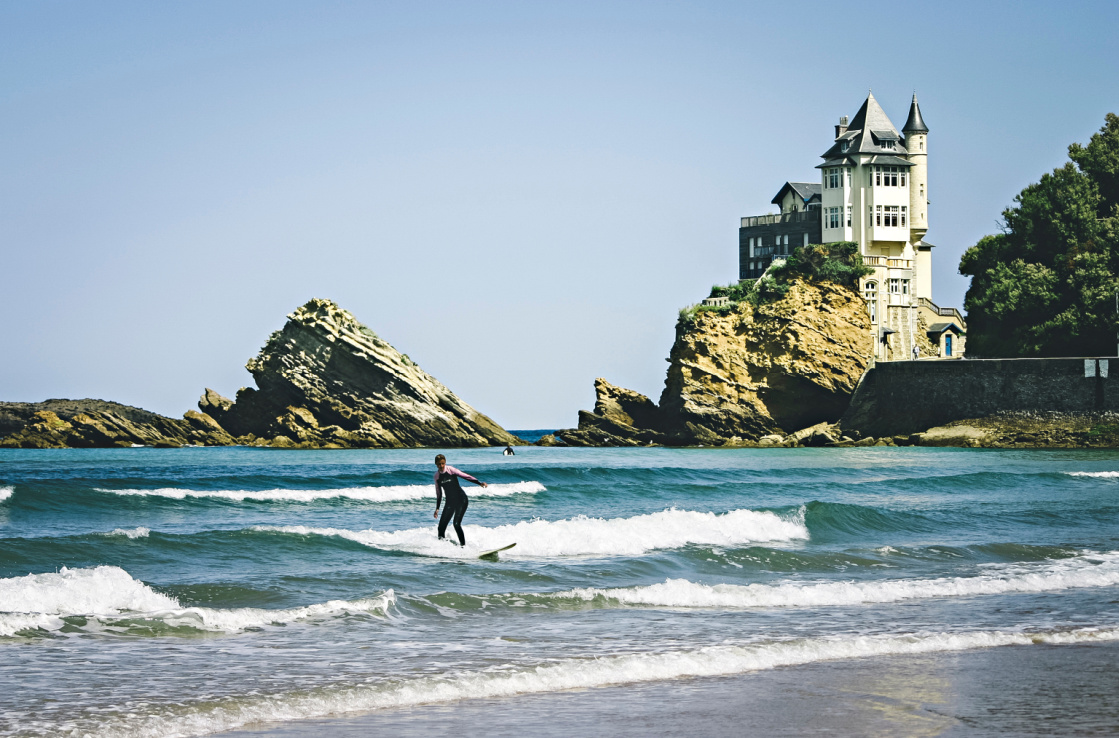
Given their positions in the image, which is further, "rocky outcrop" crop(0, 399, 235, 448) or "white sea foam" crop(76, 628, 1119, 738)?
"rocky outcrop" crop(0, 399, 235, 448)

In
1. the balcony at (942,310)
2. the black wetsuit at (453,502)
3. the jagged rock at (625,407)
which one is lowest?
the black wetsuit at (453,502)

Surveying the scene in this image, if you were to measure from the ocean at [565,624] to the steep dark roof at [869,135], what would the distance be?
51.6 m

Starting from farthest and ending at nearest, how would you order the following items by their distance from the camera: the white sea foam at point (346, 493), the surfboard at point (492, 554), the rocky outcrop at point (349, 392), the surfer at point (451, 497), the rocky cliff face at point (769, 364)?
the rocky outcrop at point (349, 392)
the rocky cliff face at point (769, 364)
the white sea foam at point (346, 493)
the surfer at point (451, 497)
the surfboard at point (492, 554)

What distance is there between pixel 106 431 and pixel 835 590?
81.4 meters

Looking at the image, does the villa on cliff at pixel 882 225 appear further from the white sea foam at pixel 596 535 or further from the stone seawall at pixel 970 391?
the white sea foam at pixel 596 535

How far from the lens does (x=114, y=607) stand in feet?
36.2

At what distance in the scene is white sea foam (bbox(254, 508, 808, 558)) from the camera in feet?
54.1

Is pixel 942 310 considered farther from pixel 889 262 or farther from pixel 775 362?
pixel 775 362

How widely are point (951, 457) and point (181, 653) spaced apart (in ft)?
144

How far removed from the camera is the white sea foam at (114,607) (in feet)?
33.3

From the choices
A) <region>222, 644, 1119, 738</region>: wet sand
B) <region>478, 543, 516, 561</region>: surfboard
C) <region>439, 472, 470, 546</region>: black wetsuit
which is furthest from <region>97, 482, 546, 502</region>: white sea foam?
<region>222, 644, 1119, 738</region>: wet sand

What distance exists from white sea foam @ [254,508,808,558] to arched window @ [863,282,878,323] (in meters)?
50.0

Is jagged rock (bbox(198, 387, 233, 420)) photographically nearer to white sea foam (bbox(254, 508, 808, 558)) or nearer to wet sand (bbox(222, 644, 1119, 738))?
white sea foam (bbox(254, 508, 808, 558))

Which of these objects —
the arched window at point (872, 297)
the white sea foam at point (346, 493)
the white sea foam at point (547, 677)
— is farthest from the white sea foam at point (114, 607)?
the arched window at point (872, 297)
